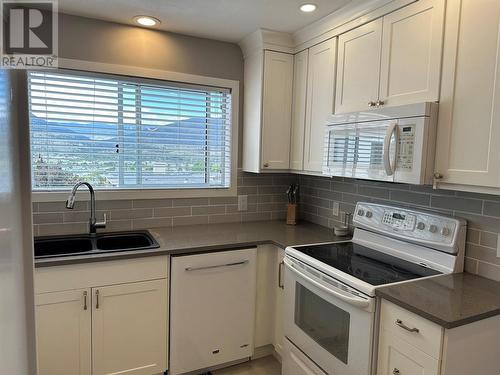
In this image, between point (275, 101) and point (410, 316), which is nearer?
point (410, 316)

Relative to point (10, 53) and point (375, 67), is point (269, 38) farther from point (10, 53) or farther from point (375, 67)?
point (10, 53)

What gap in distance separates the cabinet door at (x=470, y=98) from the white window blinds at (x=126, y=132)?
1.68 m

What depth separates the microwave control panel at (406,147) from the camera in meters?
1.64

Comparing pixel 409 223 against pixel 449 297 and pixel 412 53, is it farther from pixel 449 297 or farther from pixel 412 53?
pixel 412 53

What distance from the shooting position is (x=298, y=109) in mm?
2623

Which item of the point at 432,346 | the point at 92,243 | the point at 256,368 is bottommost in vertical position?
the point at 256,368

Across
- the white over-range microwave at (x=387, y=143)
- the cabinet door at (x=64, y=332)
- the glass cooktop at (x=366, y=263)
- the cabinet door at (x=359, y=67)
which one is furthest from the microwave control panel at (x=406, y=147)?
the cabinet door at (x=64, y=332)

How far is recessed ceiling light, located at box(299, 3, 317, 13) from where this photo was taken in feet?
6.78

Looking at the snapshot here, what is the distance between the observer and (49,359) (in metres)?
1.86

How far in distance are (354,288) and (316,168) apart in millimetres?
1046

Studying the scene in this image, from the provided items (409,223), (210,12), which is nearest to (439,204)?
(409,223)

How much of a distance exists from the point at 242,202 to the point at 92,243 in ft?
3.97

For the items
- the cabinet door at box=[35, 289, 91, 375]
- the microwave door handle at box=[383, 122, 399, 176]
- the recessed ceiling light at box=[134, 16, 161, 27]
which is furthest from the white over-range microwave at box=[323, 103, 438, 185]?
the cabinet door at box=[35, 289, 91, 375]

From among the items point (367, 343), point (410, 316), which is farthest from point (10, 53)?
point (367, 343)
